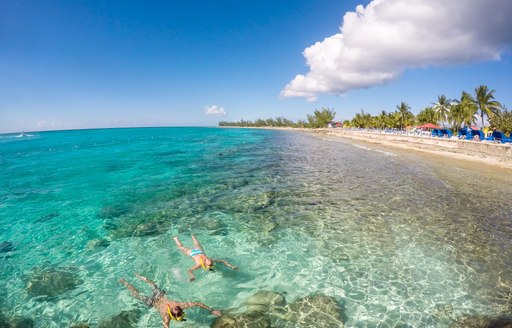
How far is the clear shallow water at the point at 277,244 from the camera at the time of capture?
7.52 m

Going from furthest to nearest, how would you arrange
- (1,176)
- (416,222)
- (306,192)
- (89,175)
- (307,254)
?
1. (1,176)
2. (89,175)
3. (306,192)
4. (416,222)
5. (307,254)

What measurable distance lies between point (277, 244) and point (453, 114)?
65875 millimetres

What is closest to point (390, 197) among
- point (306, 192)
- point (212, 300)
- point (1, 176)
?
point (306, 192)

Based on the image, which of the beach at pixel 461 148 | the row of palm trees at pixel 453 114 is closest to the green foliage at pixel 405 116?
the row of palm trees at pixel 453 114

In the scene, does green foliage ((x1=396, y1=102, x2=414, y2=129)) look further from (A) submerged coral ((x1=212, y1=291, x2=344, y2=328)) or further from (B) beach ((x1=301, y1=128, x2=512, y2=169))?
(A) submerged coral ((x1=212, y1=291, x2=344, y2=328))

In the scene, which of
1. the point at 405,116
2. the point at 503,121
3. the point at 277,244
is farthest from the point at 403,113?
the point at 277,244

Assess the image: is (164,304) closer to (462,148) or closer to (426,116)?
(462,148)

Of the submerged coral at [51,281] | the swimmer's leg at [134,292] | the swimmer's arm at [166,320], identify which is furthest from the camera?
the submerged coral at [51,281]

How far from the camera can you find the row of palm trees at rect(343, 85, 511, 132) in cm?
4859

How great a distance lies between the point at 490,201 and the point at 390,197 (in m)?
5.63

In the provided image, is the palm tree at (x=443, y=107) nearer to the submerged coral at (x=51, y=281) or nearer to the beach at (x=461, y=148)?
the beach at (x=461, y=148)

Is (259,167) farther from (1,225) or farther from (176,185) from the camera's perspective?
(1,225)

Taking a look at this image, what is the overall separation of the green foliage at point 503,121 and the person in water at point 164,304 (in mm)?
53095

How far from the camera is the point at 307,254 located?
9.95m
